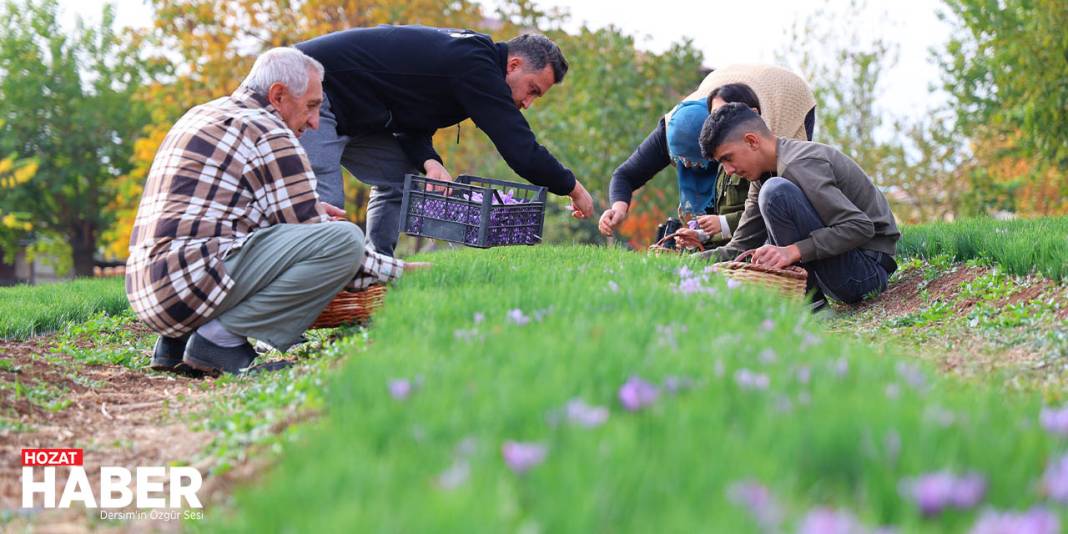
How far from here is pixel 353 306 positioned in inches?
187

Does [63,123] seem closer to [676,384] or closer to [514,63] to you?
[514,63]

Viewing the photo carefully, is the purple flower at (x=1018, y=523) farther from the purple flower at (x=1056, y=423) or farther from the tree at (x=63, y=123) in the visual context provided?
the tree at (x=63, y=123)

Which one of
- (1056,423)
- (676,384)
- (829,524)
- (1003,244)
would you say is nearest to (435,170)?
(1003,244)

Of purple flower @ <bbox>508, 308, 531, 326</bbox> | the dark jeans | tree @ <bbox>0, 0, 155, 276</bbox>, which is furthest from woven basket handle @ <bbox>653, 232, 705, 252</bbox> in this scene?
tree @ <bbox>0, 0, 155, 276</bbox>

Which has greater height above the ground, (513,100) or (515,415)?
(513,100)

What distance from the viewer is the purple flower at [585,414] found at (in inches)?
73.0

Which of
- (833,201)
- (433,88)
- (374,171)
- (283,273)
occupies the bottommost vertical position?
(283,273)

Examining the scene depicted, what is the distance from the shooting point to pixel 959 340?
4461 millimetres

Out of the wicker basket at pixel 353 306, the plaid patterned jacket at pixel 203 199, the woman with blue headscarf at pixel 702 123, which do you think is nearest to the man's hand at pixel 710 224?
the woman with blue headscarf at pixel 702 123

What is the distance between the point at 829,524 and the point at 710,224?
4886mm

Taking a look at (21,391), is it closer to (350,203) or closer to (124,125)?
(350,203)

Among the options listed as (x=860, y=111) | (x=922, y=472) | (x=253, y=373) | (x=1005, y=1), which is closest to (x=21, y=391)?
(x=253, y=373)

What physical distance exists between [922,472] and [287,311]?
3.46 metres

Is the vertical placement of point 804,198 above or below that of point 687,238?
above
